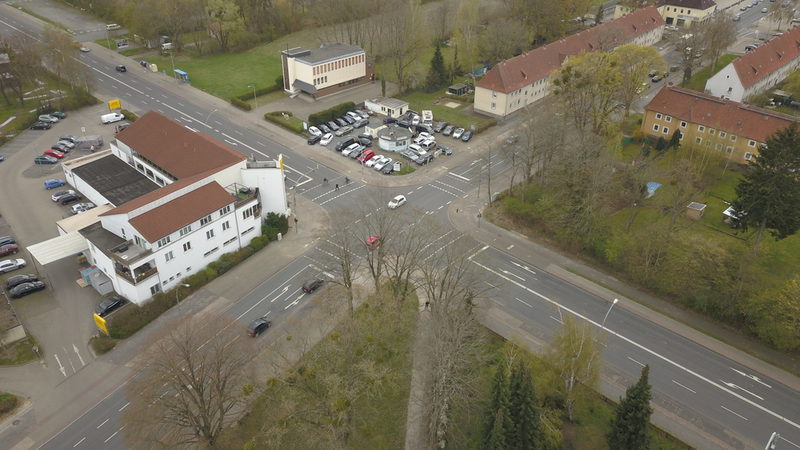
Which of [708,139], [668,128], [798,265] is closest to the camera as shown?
[798,265]

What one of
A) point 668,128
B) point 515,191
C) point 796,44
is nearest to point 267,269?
point 515,191

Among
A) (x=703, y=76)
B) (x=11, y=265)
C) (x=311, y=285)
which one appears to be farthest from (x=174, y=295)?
(x=703, y=76)

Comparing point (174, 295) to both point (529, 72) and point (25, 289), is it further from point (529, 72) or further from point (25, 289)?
point (529, 72)

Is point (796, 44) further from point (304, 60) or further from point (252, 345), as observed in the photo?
point (252, 345)

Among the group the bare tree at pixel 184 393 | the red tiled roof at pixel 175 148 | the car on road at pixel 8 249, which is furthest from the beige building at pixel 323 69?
the bare tree at pixel 184 393

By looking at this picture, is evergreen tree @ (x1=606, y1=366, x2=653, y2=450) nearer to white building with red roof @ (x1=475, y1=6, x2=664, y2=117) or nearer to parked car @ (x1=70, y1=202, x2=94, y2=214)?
white building with red roof @ (x1=475, y1=6, x2=664, y2=117)

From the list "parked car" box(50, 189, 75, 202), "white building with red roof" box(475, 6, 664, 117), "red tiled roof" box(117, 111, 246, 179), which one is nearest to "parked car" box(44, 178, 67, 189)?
"parked car" box(50, 189, 75, 202)
